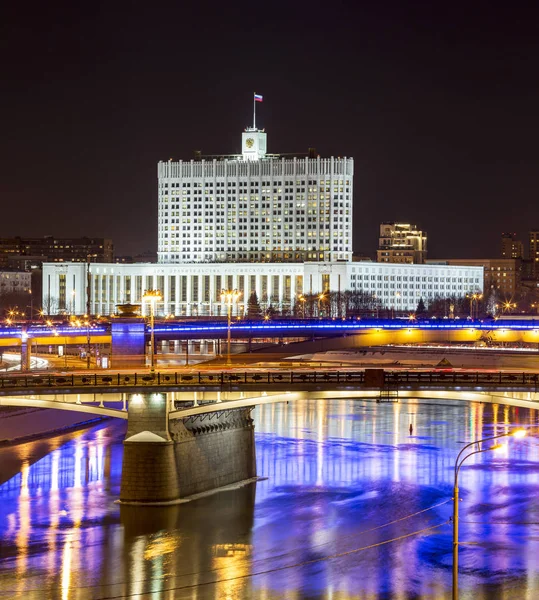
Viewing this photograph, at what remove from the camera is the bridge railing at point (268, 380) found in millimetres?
59969

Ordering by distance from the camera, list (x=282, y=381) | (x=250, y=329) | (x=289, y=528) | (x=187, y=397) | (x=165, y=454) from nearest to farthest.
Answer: (x=289, y=528)
(x=165, y=454)
(x=187, y=397)
(x=282, y=381)
(x=250, y=329)

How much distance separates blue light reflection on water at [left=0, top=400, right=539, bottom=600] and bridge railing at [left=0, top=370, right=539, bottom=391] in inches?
218

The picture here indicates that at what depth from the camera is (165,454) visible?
58.8 metres

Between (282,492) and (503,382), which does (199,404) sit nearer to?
(282,492)

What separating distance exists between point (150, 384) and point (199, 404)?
278 centimetres

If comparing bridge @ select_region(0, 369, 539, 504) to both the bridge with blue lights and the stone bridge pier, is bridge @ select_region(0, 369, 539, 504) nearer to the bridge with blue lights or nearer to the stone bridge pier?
the stone bridge pier

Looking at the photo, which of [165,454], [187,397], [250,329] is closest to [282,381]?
[187,397]

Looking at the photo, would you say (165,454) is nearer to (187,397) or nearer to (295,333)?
(187,397)

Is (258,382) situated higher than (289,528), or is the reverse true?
(258,382)

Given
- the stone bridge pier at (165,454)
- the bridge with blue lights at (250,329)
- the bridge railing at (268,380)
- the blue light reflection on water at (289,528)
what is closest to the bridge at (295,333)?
the bridge with blue lights at (250,329)

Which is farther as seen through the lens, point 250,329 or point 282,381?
point 250,329

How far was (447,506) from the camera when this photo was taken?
57938 millimetres

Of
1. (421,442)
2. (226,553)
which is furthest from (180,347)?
(226,553)

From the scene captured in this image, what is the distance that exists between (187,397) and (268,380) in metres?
4.08
